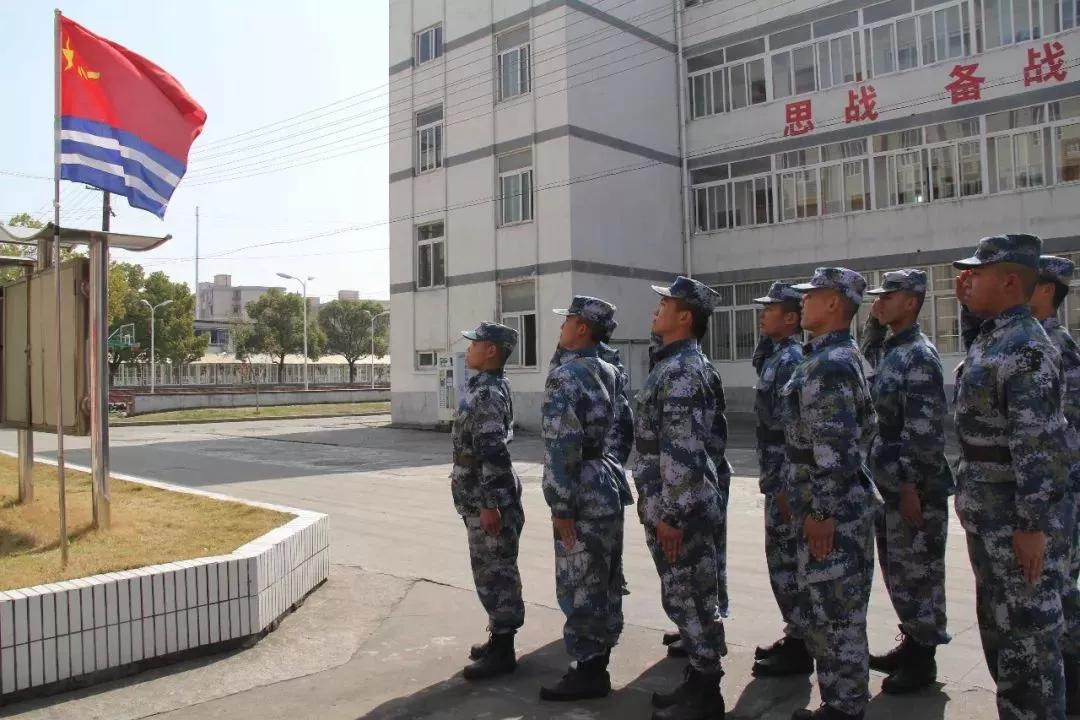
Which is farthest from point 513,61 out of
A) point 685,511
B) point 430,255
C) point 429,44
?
point 685,511

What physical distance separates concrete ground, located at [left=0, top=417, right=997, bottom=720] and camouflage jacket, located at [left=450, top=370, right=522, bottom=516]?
0.90 meters

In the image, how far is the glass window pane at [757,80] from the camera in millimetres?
21655

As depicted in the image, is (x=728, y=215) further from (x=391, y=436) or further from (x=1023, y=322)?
(x=1023, y=322)

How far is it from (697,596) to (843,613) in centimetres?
62

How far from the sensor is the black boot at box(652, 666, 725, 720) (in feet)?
12.0

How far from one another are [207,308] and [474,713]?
12061 cm

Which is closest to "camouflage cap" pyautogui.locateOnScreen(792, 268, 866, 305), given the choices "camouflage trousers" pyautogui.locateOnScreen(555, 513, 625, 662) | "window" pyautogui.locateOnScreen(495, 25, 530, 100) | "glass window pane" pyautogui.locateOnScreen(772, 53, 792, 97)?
"camouflage trousers" pyautogui.locateOnScreen(555, 513, 625, 662)

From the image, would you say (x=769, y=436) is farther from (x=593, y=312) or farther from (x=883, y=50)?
(x=883, y=50)

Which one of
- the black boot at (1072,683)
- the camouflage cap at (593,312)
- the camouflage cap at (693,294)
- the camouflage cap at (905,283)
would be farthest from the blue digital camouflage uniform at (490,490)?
the black boot at (1072,683)

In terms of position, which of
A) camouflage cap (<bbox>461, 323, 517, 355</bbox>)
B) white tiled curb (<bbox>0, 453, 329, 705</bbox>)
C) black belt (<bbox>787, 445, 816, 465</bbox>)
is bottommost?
white tiled curb (<bbox>0, 453, 329, 705</bbox>)

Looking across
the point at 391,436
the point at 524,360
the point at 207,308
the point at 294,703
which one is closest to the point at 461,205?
the point at 524,360

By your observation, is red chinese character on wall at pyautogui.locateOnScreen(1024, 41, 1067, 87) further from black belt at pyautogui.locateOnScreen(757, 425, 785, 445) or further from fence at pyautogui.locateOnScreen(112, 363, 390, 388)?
fence at pyautogui.locateOnScreen(112, 363, 390, 388)

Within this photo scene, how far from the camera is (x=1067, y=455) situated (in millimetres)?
3080

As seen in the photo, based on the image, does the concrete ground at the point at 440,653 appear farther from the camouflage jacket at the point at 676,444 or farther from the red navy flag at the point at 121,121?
the red navy flag at the point at 121,121
